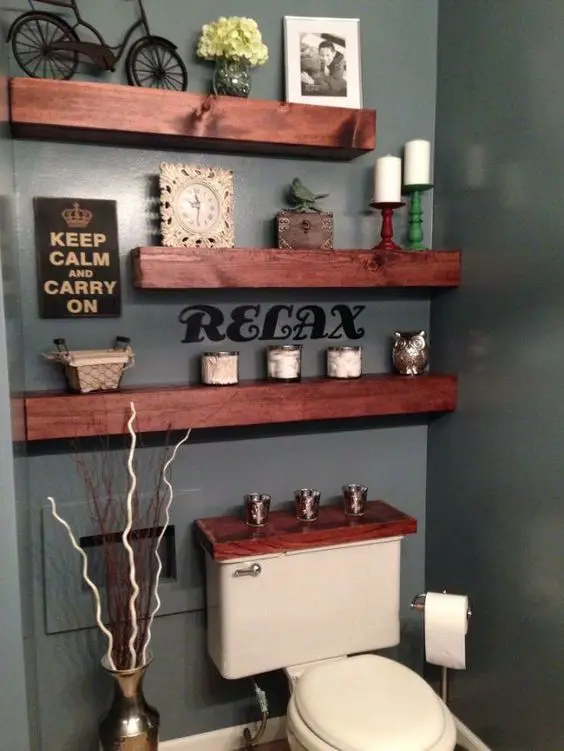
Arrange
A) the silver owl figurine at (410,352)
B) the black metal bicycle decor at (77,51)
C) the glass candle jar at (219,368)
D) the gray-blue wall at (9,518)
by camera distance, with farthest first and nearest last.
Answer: the silver owl figurine at (410,352)
the glass candle jar at (219,368)
the black metal bicycle decor at (77,51)
the gray-blue wall at (9,518)

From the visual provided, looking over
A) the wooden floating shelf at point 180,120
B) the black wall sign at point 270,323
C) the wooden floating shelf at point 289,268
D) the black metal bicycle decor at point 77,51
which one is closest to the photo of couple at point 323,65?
the wooden floating shelf at point 180,120

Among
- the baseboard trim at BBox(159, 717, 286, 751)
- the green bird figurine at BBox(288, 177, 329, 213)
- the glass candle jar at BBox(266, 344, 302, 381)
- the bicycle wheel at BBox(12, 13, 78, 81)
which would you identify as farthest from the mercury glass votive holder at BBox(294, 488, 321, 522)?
the bicycle wheel at BBox(12, 13, 78, 81)

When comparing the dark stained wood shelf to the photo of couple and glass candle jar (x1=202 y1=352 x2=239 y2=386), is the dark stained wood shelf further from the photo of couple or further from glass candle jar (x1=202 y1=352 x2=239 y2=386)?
the photo of couple

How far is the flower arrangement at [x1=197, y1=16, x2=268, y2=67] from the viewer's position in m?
1.59

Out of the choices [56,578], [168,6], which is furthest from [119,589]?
[168,6]

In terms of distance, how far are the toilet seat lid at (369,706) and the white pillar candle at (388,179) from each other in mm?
1221

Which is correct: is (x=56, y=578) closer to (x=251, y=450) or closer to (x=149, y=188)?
(x=251, y=450)

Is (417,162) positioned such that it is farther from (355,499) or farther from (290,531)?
(290,531)

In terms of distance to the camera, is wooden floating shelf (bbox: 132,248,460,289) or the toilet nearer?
the toilet

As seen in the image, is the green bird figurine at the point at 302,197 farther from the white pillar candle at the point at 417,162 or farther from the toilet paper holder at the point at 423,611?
the toilet paper holder at the point at 423,611

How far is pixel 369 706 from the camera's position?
4.83 ft

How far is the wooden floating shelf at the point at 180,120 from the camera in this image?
57.7 inches

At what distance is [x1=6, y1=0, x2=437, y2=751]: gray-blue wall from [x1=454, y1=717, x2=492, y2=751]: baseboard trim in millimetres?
440

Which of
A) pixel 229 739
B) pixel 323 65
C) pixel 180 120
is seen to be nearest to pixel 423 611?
pixel 229 739
